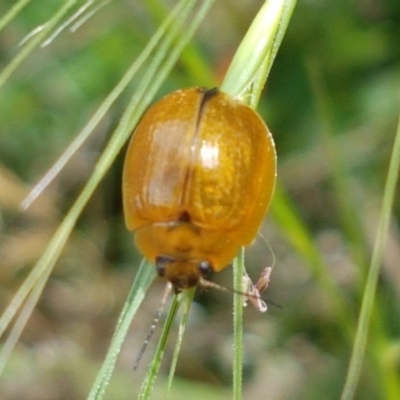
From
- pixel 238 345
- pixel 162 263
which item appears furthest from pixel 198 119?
pixel 238 345

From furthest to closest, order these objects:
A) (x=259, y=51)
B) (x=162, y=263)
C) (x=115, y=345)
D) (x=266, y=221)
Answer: (x=266, y=221) < (x=162, y=263) < (x=259, y=51) < (x=115, y=345)

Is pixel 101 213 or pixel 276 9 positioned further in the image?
pixel 101 213

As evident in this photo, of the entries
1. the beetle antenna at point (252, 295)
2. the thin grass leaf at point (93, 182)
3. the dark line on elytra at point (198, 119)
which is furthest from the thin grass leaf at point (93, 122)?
the beetle antenna at point (252, 295)

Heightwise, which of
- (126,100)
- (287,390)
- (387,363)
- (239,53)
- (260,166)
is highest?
(239,53)

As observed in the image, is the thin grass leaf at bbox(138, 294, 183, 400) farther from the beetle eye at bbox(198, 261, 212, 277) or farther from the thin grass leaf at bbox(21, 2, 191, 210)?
the beetle eye at bbox(198, 261, 212, 277)

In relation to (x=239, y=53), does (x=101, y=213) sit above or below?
below

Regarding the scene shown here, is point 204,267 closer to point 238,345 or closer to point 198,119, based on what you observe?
point 198,119

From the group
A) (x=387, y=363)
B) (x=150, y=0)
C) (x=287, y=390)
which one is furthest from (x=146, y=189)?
(x=287, y=390)

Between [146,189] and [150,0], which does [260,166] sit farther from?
[150,0]

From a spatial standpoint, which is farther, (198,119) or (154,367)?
(198,119)
